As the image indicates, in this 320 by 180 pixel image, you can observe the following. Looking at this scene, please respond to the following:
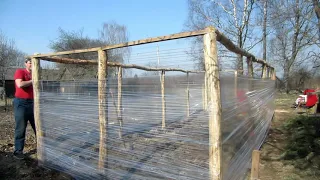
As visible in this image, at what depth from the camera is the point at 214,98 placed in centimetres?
236

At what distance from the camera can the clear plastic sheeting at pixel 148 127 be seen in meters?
2.70

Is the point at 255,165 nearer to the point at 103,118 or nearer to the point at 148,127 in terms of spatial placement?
the point at 148,127

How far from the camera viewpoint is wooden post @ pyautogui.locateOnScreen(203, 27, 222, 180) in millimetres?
2360

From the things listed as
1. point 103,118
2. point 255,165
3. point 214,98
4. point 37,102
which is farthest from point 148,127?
point 37,102

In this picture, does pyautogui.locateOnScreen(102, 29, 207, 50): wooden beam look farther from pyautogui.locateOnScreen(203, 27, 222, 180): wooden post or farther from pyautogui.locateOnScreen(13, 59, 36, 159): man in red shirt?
pyautogui.locateOnScreen(13, 59, 36, 159): man in red shirt

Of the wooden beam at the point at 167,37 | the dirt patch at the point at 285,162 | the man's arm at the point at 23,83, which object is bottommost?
the dirt patch at the point at 285,162

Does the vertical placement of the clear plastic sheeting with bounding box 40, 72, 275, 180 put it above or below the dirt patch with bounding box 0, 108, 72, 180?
above

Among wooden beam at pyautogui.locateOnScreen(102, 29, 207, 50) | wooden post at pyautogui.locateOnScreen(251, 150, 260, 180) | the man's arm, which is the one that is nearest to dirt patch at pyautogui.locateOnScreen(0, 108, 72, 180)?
the man's arm

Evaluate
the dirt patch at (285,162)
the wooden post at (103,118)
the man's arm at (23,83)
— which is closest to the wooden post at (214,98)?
the wooden post at (103,118)

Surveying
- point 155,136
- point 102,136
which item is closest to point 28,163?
point 102,136

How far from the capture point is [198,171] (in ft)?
8.39

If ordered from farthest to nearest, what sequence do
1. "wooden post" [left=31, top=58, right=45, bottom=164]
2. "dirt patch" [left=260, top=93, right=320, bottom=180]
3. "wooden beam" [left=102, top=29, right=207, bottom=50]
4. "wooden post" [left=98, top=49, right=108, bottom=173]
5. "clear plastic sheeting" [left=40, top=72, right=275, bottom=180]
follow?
"wooden post" [left=31, top=58, right=45, bottom=164], "dirt patch" [left=260, top=93, right=320, bottom=180], "wooden post" [left=98, top=49, right=108, bottom=173], "clear plastic sheeting" [left=40, top=72, right=275, bottom=180], "wooden beam" [left=102, top=29, right=207, bottom=50]

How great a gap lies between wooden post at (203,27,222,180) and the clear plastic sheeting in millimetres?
132

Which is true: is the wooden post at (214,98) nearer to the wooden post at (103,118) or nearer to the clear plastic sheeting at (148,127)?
the clear plastic sheeting at (148,127)
